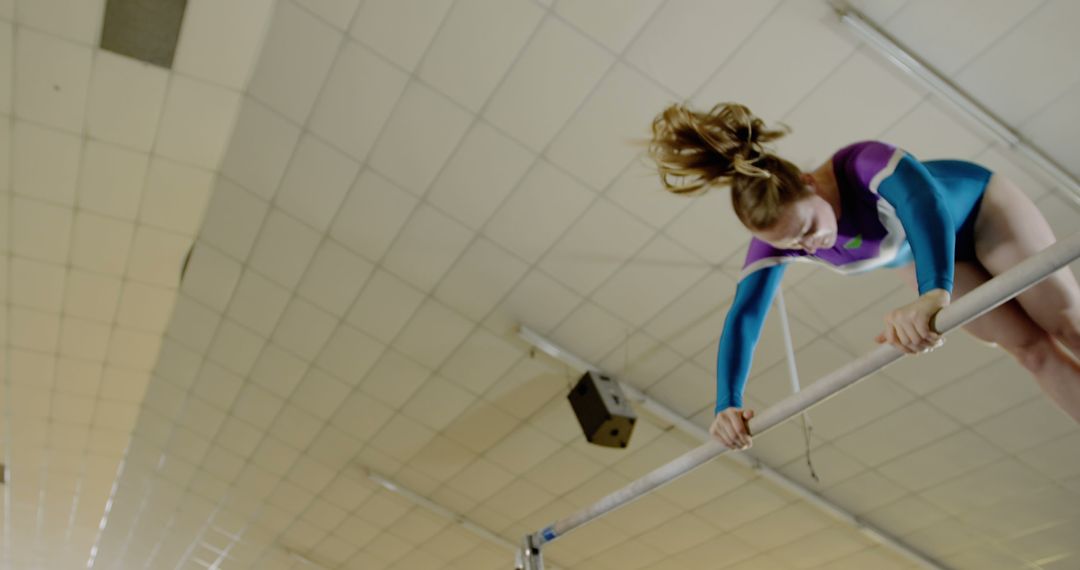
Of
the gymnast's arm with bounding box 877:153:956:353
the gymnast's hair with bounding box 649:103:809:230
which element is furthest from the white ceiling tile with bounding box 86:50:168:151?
the gymnast's arm with bounding box 877:153:956:353

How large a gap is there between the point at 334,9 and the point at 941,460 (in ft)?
14.6

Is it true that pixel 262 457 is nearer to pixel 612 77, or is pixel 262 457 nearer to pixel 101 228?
pixel 101 228

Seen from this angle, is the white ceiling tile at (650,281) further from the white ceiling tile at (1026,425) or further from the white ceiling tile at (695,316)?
the white ceiling tile at (1026,425)

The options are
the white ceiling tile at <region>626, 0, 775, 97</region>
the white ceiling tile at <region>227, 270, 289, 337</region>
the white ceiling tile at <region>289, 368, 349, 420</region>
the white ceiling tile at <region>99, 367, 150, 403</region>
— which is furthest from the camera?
the white ceiling tile at <region>99, 367, 150, 403</region>

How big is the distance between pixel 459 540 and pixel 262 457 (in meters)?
1.87

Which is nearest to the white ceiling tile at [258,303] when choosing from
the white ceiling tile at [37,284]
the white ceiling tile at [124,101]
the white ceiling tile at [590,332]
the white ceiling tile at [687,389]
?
the white ceiling tile at [124,101]

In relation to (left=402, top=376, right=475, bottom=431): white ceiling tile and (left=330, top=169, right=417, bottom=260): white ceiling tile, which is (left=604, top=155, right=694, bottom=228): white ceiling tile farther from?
(left=402, top=376, right=475, bottom=431): white ceiling tile

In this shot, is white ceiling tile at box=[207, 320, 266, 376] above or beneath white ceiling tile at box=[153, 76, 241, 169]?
beneath

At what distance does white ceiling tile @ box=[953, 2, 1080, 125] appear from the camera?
2611 mm

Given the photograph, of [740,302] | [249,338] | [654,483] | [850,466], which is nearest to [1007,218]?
[740,302]

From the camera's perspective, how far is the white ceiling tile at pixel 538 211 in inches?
138

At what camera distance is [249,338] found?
16.0 ft

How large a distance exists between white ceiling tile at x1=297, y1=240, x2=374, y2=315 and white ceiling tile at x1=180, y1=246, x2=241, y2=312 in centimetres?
48

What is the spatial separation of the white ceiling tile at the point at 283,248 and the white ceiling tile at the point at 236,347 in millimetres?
679
